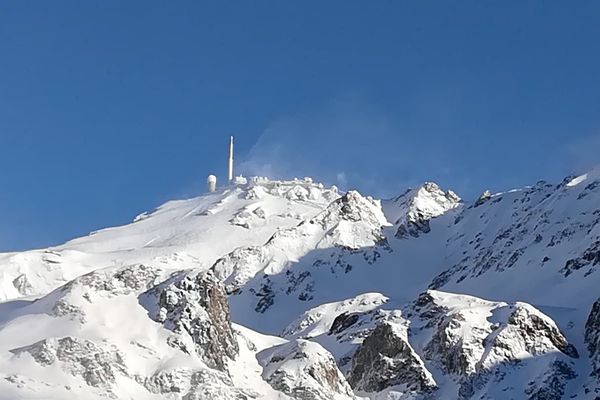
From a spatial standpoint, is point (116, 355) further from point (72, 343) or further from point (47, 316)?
point (47, 316)

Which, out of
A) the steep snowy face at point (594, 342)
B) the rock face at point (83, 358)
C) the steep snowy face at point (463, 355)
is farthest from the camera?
the steep snowy face at point (463, 355)

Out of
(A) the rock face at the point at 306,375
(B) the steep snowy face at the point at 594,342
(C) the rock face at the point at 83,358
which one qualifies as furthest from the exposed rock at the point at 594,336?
(C) the rock face at the point at 83,358

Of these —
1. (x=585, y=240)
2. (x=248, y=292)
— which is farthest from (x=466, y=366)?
(x=248, y=292)

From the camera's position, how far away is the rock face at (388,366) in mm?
117500

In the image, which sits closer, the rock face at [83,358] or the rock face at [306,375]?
the rock face at [83,358]

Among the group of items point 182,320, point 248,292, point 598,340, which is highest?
point 248,292

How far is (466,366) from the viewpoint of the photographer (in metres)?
118

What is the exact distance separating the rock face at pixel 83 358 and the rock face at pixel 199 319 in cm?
961

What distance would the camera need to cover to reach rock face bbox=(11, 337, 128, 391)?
331 feet

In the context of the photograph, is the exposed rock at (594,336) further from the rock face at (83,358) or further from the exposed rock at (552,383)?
the rock face at (83,358)

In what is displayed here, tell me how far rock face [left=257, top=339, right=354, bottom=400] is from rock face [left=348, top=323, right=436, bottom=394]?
5303 mm

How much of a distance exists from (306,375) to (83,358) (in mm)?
23547

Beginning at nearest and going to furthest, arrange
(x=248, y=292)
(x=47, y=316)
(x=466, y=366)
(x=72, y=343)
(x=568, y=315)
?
(x=72, y=343) → (x=47, y=316) → (x=466, y=366) → (x=568, y=315) → (x=248, y=292)

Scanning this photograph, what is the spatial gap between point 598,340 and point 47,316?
6003 cm
